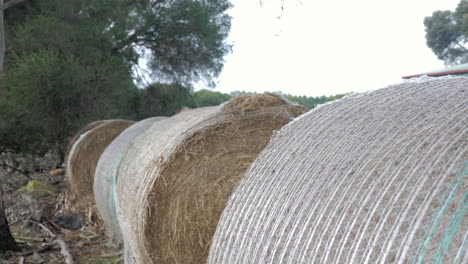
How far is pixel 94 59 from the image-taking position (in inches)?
369

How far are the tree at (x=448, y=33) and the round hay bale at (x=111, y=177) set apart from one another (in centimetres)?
2434

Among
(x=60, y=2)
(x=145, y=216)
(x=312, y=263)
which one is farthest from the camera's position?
(x=60, y=2)

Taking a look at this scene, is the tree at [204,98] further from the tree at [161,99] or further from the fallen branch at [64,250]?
the fallen branch at [64,250]

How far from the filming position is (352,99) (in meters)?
2.01

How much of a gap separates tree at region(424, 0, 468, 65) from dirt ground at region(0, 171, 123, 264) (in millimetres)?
24183

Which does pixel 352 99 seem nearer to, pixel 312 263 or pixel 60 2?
pixel 312 263

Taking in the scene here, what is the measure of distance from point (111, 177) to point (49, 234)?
5.55ft

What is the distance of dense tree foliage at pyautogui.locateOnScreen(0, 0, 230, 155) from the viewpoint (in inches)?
286

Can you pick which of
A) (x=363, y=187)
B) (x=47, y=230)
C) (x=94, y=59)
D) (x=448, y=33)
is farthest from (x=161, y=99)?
(x=448, y=33)

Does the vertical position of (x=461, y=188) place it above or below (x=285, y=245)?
above

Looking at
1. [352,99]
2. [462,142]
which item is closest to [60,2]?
[352,99]

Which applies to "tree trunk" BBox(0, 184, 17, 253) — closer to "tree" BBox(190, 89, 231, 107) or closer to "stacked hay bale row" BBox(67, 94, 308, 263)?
"stacked hay bale row" BBox(67, 94, 308, 263)

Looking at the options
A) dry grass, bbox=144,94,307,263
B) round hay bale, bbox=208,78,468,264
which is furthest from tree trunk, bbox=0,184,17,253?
round hay bale, bbox=208,78,468,264

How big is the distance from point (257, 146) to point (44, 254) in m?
3.03
